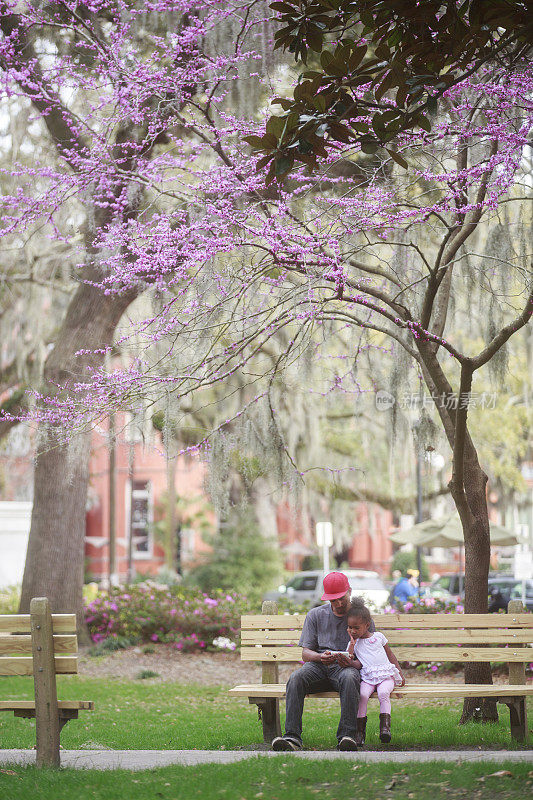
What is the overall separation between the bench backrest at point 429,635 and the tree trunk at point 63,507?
6559mm

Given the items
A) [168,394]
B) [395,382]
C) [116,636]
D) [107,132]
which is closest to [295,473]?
[395,382]

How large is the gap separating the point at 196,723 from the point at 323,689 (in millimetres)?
2069

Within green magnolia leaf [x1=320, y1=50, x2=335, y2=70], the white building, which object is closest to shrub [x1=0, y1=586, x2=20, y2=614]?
the white building

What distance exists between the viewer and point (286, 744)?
638cm

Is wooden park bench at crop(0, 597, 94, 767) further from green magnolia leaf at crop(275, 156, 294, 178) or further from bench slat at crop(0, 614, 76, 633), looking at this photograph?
green magnolia leaf at crop(275, 156, 294, 178)

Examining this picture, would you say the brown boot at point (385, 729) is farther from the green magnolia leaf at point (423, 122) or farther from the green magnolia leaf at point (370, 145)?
the green magnolia leaf at point (423, 122)

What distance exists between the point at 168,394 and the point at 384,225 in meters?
2.15

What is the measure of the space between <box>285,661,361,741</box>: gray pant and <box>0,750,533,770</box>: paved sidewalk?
0.19m

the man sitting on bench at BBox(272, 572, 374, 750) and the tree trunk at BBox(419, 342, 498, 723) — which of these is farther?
the tree trunk at BBox(419, 342, 498, 723)

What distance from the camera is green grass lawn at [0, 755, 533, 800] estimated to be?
4754 millimetres

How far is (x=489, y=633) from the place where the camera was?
7.07m

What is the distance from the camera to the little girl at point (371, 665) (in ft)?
21.3

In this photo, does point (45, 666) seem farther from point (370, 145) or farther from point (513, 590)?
point (513, 590)

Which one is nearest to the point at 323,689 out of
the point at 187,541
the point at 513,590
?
the point at 513,590
